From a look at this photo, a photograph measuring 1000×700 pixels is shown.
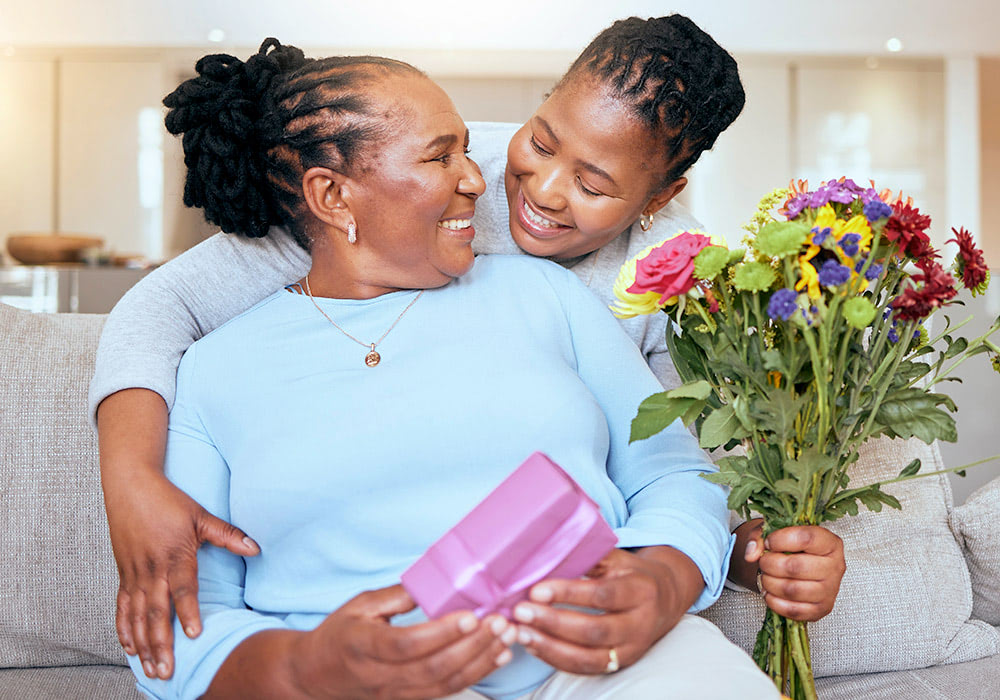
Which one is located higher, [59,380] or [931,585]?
[59,380]

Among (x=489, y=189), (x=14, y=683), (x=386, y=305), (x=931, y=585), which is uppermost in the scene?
(x=489, y=189)

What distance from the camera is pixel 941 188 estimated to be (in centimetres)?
627

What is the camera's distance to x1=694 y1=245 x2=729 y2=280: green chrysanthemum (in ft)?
3.24

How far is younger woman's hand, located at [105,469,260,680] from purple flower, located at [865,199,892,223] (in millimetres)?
817

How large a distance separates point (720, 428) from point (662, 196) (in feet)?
1.95

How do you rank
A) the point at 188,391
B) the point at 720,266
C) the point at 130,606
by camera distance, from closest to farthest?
the point at 720,266
the point at 130,606
the point at 188,391

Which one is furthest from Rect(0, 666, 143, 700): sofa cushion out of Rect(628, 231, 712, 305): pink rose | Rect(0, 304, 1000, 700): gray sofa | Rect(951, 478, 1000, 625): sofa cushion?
Rect(951, 478, 1000, 625): sofa cushion

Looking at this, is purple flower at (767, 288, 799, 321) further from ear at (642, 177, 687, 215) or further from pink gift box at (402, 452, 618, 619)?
ear at (642, 177, 687, 215)

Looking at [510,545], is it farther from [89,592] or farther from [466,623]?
[89,592]

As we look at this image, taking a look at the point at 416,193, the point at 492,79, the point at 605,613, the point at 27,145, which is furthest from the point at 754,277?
the point at 27,145

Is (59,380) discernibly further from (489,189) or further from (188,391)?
(489,189)

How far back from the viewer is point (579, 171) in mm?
1416

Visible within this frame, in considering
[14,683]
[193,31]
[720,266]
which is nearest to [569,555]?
[720,266]

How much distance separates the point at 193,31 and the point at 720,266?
5.78 metres
